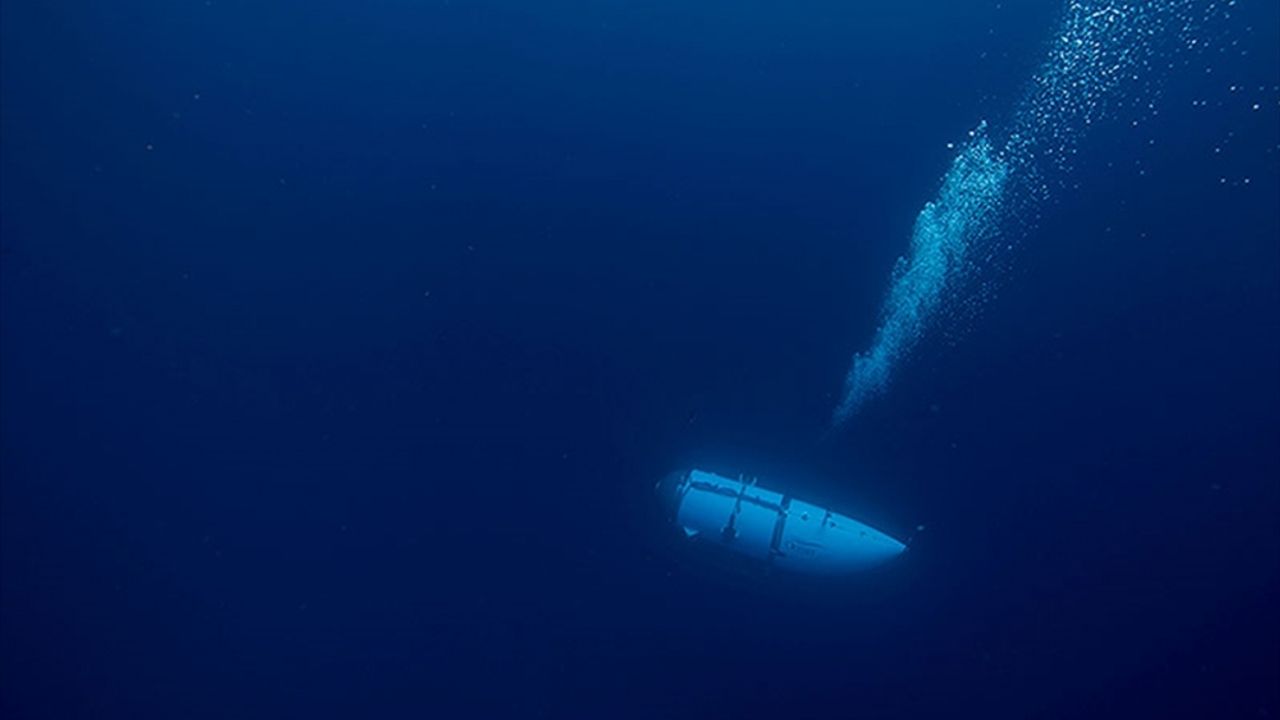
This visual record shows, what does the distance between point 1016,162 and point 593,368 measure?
22.4ft

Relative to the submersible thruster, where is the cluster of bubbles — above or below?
above

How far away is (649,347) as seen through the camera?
34.4ft

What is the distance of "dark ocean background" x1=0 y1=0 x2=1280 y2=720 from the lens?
9492 mm

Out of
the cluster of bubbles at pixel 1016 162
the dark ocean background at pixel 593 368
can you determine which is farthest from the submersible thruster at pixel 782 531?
the cluster of bubbles at pixel 1016 162

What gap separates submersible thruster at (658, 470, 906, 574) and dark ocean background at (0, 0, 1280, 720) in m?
1.39

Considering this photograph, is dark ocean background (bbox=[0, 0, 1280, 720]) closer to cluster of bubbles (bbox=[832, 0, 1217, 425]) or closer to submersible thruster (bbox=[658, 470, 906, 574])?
cluster of bubbles (bbox=[832, 0, 1217, 425])

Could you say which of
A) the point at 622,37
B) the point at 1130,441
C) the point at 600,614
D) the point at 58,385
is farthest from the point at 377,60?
the point at 1130,441

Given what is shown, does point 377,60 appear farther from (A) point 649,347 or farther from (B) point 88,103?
(A) point 649,347

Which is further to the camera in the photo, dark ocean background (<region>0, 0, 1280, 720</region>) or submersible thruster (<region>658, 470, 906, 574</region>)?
dark ocean background (<region>0, 0, 1280, 720</region>)

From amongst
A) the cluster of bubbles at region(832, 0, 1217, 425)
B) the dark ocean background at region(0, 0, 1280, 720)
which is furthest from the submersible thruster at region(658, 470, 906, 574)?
the cluster of bubbles at region(832, 0, 1217, 425)

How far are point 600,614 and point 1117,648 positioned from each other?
8.04 meters

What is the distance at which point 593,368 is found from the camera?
10.5m

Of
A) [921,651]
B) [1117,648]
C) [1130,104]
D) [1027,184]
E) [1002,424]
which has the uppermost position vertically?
[1130,104]

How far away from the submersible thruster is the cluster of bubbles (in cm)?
310
